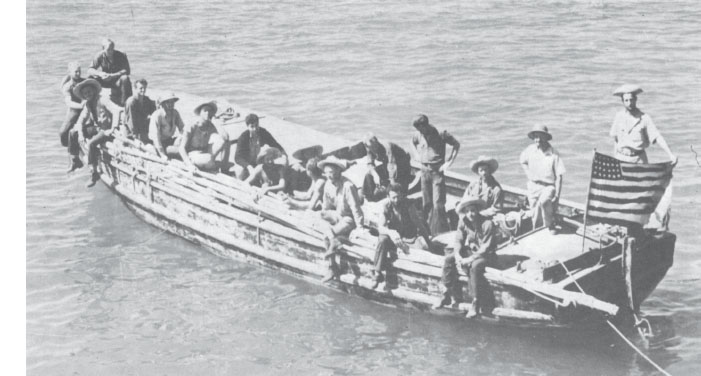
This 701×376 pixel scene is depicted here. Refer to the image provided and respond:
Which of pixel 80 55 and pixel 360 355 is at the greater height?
pixel 80 55

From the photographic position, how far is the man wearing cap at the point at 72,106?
1498 cm

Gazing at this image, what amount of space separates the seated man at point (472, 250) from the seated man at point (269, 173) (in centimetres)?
339

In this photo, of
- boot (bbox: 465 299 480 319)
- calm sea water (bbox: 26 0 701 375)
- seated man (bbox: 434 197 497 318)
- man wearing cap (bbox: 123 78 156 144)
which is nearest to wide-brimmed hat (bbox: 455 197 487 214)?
seated man (bbox: 434 197 497 318)

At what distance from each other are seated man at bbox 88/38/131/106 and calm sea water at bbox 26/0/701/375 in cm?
244

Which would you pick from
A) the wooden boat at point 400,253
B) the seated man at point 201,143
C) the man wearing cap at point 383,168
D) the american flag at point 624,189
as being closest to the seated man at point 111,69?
the wooden boat at point 400,253

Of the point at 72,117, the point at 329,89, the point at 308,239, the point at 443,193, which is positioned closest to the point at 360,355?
the point at 308,239

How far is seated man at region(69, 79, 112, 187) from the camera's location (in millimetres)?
14570

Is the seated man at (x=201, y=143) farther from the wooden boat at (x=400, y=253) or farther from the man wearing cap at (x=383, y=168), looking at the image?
the man wearing cap at (x=383, y=168)

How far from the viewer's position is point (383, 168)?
12891 millimetres

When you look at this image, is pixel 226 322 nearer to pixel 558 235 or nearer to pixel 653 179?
pixel 558 235

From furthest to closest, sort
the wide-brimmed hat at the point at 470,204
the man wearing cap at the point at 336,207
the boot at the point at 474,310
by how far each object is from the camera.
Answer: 1. the man wearing cap at the point at 336,207
2. the boot at the point at 474,310
3. the wide-brimmed hat at the point at 470,204

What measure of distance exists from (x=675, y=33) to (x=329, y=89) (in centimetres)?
1109

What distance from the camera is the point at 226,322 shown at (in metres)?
11.8

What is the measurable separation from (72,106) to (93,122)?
473mm
